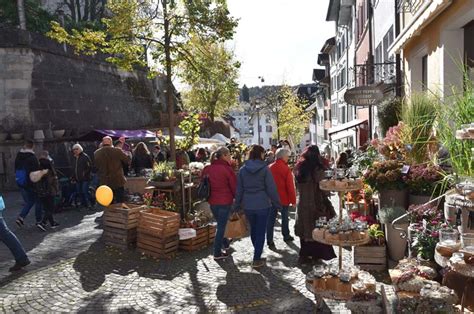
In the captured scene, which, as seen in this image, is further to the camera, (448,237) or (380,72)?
(380,72)

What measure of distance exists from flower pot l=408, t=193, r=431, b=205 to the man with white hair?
784 cm

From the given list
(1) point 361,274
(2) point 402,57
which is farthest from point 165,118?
(1) point 361,274

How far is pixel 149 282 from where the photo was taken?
5.97 metres

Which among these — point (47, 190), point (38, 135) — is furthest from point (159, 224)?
point (38, 135)

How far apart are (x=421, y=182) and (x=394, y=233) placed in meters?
0.92

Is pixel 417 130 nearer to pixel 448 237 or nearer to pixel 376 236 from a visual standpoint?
pixel 376 236

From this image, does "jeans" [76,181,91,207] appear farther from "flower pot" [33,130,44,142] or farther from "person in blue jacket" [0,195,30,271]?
"flower pot" [33,130,44,142]

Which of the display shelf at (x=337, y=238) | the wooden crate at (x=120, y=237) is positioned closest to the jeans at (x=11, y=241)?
the wooden crate at (x=120, y=237)

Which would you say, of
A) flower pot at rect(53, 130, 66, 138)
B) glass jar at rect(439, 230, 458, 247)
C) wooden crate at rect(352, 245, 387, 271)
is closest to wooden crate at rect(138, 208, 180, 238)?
wooden crate at rect(352, 245, 387, 271)

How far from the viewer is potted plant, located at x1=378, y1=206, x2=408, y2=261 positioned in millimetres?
5945

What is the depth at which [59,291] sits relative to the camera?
568 cm

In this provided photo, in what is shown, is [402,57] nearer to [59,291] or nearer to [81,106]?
[59,291]

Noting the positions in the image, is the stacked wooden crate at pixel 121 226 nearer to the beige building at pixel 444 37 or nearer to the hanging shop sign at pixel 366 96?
the beige building at pixel 444 37

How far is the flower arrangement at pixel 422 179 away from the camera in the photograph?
244 inches
